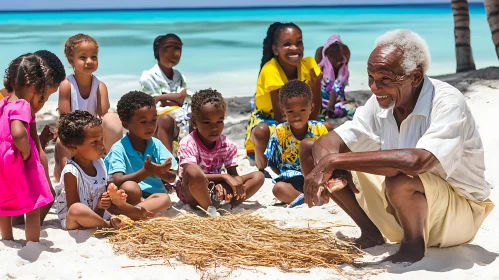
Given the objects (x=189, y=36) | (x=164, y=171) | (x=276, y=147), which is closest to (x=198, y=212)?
(x=164, y=171)

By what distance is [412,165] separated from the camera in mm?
3701

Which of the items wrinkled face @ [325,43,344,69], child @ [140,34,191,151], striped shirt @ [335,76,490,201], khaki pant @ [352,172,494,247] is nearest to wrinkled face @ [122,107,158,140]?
child @ [140,34,191,151]

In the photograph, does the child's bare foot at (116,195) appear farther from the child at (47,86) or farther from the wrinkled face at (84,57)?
the wrinkled face at (84,57)

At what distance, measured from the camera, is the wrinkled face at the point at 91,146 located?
15.5 ft

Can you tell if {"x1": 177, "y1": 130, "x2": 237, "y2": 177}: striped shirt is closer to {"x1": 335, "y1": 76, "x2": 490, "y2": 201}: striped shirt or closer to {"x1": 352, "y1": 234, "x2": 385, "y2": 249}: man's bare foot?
{"x1": 335, "y1": 76, "x2": 490, "y2": 201}: striped shirt

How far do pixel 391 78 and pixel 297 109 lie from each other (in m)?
1.71

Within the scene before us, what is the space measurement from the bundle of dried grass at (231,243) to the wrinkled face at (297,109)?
3.57 feet

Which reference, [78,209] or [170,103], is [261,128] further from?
[78,209]

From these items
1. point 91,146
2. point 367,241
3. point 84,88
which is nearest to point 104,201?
point 91,146

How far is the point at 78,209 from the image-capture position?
4.62 meters

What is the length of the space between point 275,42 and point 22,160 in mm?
2945

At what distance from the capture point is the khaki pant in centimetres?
393

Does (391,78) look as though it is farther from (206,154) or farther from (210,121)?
(206,154)

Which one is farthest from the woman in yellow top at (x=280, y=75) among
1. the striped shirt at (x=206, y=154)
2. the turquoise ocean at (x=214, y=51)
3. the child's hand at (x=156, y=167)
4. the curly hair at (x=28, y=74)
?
the turquoise ocean at (x=214, y=51)
